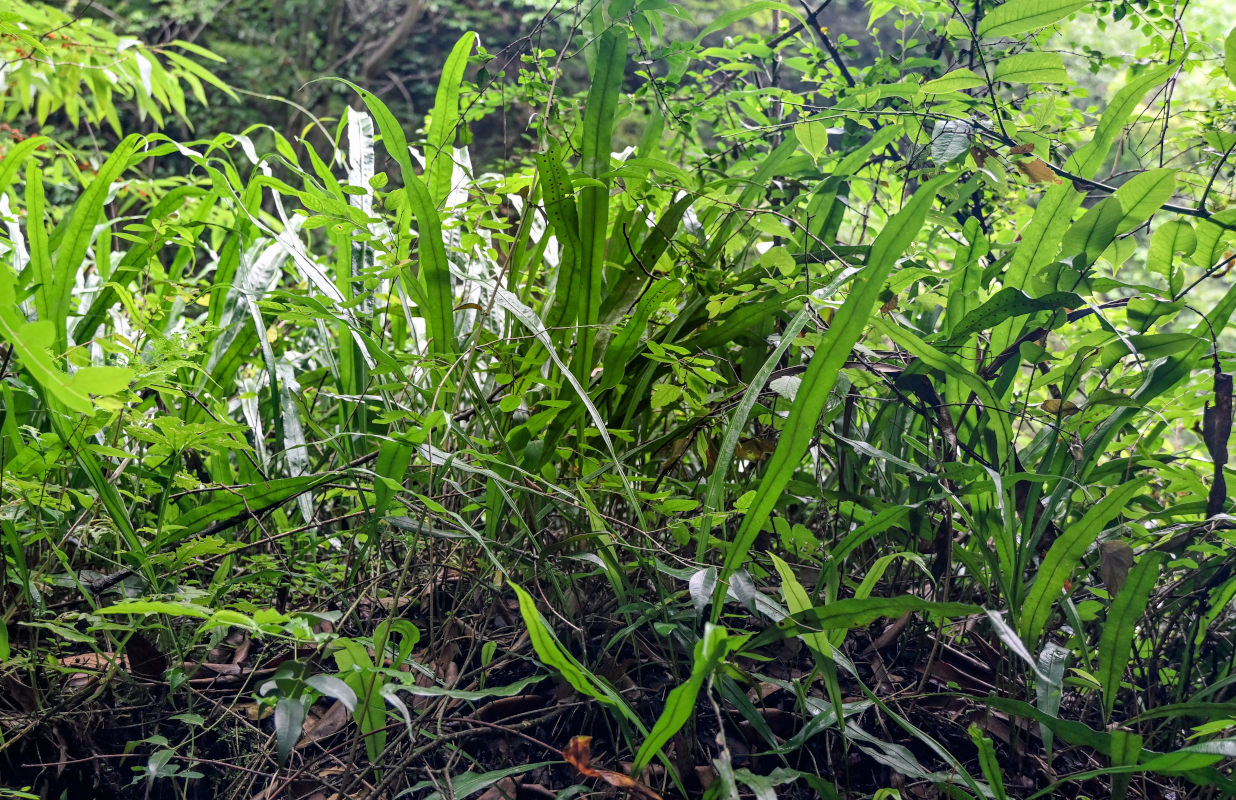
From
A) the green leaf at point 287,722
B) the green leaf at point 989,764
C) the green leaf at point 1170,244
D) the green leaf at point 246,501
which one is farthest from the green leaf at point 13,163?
the green leaf at point 1170,244

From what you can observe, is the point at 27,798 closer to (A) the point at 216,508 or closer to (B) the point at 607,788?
(A) the point at 216,508

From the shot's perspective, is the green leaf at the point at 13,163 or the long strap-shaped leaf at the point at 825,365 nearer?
the long strap-shaped leaf at the point at 825,365

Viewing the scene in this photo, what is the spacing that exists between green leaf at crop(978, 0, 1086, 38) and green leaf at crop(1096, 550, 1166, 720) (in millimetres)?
492

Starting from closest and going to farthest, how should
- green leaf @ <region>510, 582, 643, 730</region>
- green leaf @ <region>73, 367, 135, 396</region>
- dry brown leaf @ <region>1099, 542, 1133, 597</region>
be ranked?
green leaf @ <region>73, 367, 135, 396</region> → green leaf @ <region>510, 582, 643, 730</region> → dry brown leaf @ <region>1099, 542, 1133, 597</region>

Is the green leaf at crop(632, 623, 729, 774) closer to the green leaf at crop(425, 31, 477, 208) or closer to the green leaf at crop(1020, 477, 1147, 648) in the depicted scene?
the green leaf at crop(1020, 477, 1147, 648)

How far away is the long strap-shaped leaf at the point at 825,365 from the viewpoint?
0.51 meters

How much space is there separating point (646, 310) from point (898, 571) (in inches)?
14.5

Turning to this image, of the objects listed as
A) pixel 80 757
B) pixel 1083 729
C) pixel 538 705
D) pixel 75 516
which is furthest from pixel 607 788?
pixel 75 516

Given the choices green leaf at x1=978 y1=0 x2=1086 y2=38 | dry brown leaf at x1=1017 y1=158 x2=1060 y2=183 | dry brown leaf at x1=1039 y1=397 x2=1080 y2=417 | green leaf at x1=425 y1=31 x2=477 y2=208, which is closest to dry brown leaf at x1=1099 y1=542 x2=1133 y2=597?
dry brown leaf at x1=1039 y1=397 x2=1080 y2=417

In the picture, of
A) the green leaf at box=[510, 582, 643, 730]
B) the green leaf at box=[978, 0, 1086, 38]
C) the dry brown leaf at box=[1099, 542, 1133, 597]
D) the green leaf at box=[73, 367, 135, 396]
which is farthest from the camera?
the green leaf at box=[978, 0, 1086, 38]

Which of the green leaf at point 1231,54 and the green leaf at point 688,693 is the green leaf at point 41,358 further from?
the green leaf at point 1231,54

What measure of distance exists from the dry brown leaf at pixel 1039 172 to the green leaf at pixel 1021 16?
4.9 inches

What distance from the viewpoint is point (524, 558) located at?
0.69 metres

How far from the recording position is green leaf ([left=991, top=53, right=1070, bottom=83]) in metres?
0.75
